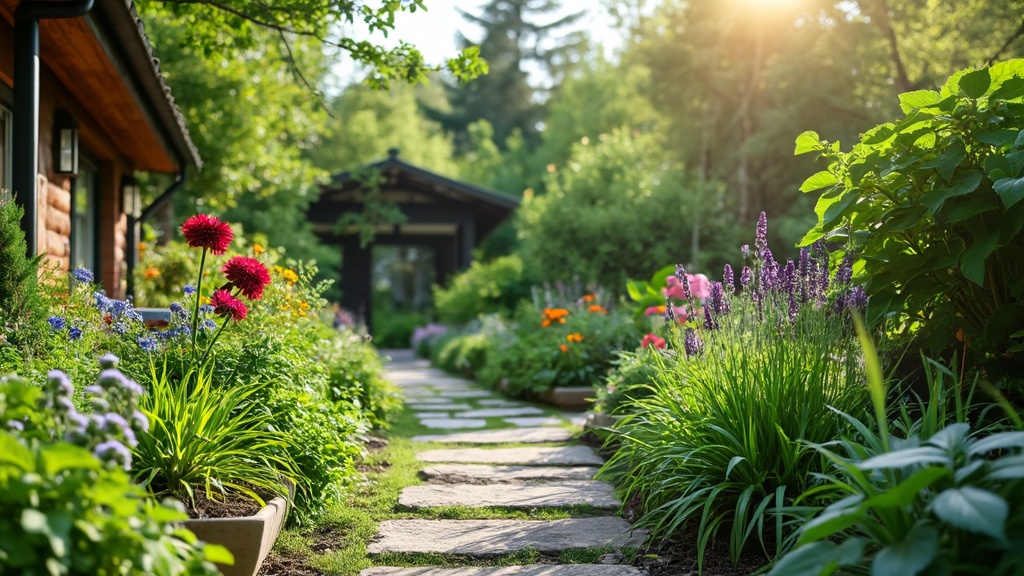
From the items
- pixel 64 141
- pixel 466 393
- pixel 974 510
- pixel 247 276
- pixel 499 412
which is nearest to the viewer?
pixel 974 510

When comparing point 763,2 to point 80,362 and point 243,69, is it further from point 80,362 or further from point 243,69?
point 80,362

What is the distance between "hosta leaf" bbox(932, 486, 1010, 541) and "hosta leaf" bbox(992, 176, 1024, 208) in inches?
50.7

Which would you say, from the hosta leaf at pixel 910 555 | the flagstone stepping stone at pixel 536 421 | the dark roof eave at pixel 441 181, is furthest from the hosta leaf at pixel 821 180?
the dark roof eave at pixel 441 181

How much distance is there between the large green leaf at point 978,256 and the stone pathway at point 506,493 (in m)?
1.40

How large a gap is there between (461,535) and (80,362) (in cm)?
141

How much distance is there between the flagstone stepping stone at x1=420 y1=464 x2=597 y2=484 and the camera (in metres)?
4.09

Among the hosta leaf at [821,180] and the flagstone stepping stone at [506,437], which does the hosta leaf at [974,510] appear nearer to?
the hosta leaf at [821,180]

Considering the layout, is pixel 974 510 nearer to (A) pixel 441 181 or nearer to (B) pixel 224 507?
(B) pixel 224 507

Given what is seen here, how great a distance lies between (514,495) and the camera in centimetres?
375

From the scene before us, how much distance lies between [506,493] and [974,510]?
2483 mm

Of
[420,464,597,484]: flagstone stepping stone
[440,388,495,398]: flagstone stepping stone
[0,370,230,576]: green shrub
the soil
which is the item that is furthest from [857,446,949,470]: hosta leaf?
[440,388,495,398]: flagstone stepping stone

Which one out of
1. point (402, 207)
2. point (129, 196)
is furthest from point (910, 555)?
point (402, 207)

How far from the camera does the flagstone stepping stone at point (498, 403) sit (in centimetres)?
734

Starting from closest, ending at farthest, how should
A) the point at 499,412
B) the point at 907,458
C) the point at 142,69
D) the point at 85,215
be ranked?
1. the point at 907,458
2. the point at 142,69
3. the point at 499,412
4. the point at 85,215
